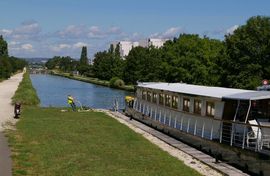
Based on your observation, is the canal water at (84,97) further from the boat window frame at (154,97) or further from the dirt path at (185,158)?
the dirt path at (185,158)

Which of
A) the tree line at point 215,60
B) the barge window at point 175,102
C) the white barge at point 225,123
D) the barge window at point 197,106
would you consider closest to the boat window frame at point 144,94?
the white barge at point 225,123

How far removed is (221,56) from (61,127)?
1336 inches

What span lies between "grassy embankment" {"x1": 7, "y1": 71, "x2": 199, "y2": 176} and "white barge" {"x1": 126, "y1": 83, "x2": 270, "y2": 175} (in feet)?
6.57

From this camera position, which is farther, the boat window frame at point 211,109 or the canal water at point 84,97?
the canal water at point 84,97

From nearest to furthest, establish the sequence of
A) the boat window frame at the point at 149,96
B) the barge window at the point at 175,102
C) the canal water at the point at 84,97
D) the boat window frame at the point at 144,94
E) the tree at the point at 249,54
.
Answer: the barge window at the point at 175,102 < the boat window frame at the point at 149,96 < the boat window frame at the point at 144,94 < the tree at the point at 249,54 < the canal water at the point at 84,97

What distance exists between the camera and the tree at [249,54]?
55.5 metres

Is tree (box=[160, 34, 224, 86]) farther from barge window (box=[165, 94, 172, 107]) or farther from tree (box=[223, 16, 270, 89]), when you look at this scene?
barge window (box=[165, 94, 172, 107])

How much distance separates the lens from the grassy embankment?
17.3m

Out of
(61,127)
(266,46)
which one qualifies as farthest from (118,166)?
(266,46)

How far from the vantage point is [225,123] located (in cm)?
2066

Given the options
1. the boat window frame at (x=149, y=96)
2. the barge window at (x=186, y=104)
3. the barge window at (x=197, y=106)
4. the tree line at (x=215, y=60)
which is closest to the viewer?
the barge window at (x=197, y=106)

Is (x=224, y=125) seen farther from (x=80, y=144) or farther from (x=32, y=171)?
(x=32, y=171)

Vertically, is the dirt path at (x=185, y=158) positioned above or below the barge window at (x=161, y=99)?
below

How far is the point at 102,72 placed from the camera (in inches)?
6457
